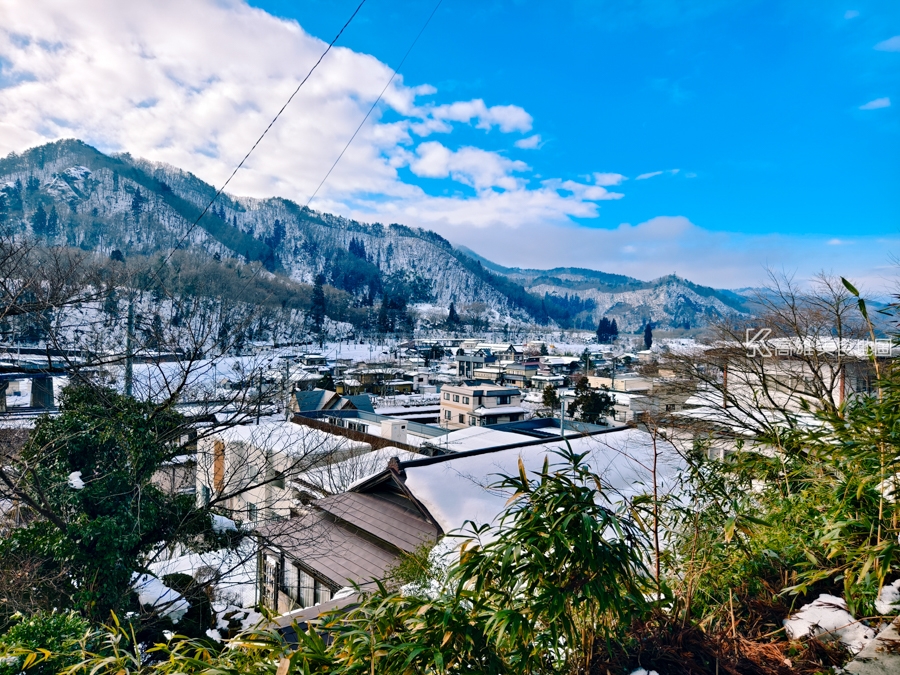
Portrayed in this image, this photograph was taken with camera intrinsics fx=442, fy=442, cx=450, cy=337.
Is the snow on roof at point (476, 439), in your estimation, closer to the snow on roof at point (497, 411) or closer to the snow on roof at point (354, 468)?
the snow on roof at point (354, 468)

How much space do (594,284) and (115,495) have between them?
183402mm

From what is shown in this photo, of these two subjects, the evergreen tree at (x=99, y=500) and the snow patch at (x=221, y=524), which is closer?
the evergreen tree at (x=99, y=500)

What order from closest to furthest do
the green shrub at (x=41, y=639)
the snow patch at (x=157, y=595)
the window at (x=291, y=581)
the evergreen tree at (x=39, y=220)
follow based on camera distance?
the green shrub at (x=41, y=639) → the snow patch at (x=157, y=595) → the window at (x=291, y=581) → the evergreen tree at (x=39, y=220)

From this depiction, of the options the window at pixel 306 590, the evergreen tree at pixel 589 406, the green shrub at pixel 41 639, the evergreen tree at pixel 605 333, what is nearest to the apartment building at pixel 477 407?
the evergreen tree at pixel 589 406

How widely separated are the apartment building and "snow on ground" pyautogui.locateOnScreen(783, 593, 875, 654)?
21.3 metres

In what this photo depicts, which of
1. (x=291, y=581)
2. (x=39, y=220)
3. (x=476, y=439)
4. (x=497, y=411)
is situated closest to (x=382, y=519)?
(x=291, y=581)

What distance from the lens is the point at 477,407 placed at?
23672 mm

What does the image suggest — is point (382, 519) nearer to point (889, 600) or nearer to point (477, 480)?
point (477, 480)

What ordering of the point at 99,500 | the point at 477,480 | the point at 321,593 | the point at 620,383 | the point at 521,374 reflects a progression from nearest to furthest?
1. the point at 99,500
2. the point at 477,480
3. the point at 321,593
4. the point at 620,383
5. the point at 521,374

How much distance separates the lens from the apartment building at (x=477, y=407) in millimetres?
22750

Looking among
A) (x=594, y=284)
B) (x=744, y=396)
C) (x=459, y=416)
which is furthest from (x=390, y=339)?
(x=594, y=284)

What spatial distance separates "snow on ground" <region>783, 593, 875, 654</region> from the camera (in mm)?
1198

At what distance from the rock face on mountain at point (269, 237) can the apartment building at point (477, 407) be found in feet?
199

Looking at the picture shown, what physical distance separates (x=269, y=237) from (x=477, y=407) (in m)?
102
